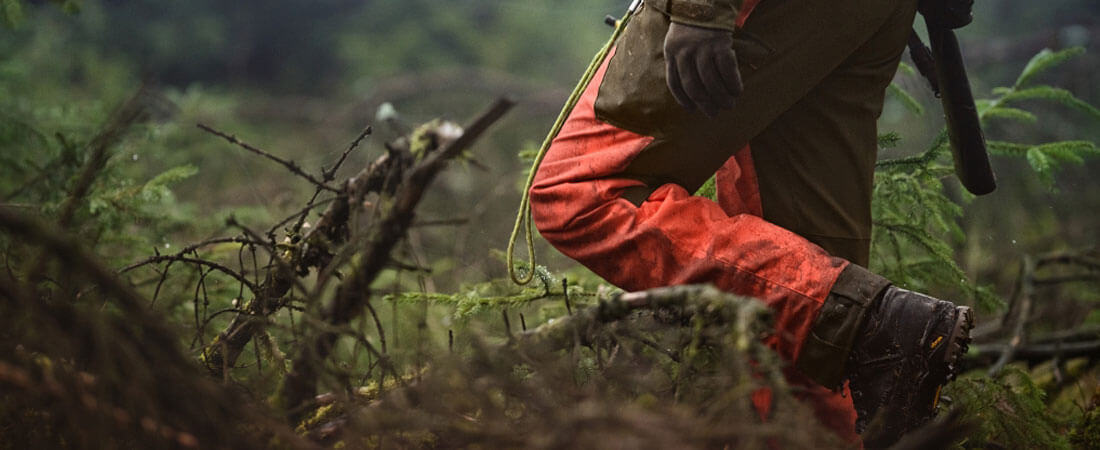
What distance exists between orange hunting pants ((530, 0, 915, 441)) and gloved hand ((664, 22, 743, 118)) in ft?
0.51

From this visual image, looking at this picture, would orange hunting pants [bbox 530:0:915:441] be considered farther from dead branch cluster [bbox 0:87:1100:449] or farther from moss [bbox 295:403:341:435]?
moss [bbox 295:403:341:435]

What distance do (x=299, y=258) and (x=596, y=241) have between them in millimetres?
854

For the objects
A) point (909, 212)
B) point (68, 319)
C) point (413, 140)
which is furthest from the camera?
point (909, 212)

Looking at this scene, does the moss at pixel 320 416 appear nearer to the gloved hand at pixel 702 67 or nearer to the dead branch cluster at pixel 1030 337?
the gloved hand at pixel 702 67

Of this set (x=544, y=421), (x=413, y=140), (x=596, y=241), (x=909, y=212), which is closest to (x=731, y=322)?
(x=544, y=421)

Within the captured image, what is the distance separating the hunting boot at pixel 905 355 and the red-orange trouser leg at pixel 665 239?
14cm

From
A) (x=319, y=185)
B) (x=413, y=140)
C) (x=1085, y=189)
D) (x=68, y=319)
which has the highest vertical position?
(x=413, y=140)

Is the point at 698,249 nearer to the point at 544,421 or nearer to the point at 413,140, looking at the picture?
the point at 544,421

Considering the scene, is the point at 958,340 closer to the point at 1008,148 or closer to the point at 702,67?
the point at 702,67

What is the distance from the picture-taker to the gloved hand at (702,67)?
1.85m

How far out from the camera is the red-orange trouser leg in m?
1.91

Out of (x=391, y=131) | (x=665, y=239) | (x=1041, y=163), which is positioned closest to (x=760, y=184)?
(x=665, y=239)

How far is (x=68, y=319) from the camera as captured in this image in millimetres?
1373

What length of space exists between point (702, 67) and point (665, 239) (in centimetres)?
43
